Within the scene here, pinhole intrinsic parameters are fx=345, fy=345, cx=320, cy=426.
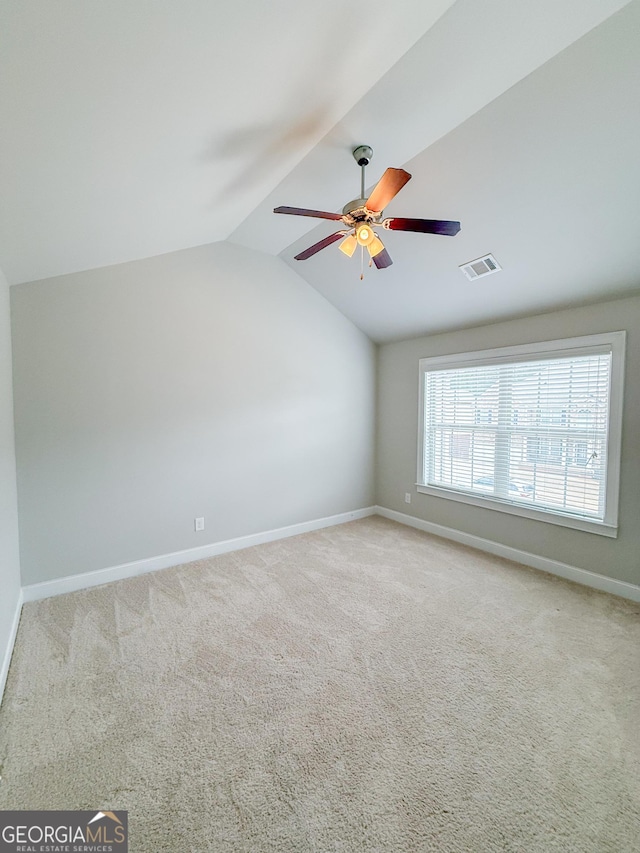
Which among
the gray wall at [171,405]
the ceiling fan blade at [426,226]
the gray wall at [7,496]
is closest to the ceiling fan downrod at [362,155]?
the ceiling fan blade at [426,226]

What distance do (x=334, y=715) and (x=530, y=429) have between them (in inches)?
110

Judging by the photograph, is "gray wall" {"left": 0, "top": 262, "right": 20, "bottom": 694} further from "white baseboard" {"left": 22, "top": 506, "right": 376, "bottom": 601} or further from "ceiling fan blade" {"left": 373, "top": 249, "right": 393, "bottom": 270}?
"ceiling fan blade" {"left": 373, "top": 249, "right": 393, "bottom": 270}

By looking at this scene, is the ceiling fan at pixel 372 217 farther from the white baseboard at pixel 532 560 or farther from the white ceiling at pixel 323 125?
the white baseboard at pixel 532 560

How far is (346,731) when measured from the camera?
154cm

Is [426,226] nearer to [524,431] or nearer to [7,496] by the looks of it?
[524,431]

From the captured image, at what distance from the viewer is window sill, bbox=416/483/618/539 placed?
2760 millimetres

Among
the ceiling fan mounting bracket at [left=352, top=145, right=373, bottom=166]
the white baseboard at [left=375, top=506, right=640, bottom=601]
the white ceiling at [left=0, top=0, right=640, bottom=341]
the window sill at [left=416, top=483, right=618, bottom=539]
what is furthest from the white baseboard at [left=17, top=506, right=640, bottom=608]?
the ceiling fan mounting bracket at [left=352, top=145, right=373, bottom=166]

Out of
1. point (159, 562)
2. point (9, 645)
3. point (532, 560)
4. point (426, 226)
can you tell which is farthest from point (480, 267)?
point (9, 645)

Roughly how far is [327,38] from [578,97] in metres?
1.21

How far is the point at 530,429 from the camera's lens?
126 inches

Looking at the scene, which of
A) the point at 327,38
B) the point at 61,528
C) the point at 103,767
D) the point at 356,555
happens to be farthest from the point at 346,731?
the point at 327,38

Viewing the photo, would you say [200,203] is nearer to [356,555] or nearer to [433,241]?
[433,241]

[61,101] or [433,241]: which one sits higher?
[433,241]

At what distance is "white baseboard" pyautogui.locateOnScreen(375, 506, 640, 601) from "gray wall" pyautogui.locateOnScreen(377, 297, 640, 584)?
0.04m
